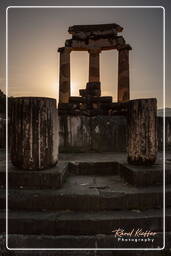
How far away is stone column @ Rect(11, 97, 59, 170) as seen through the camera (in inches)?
158

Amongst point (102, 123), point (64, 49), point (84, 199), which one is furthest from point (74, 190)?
point (64, 49)

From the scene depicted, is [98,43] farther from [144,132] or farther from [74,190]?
[74,190]

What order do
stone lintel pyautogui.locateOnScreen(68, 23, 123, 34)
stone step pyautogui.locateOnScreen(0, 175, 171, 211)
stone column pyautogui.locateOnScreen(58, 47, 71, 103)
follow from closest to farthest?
stone step pyautogui.locateOnScreen(0, 175, 171, 211) < stone lintel pyautogui.locateOnScreen(68, 23, 123, 34) < stone column pyautogui.locateOnScreen(58, 47, 71, 103)

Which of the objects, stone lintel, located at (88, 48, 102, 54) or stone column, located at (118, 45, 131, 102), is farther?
stone lintel, located at (88, 48, 102, 54)

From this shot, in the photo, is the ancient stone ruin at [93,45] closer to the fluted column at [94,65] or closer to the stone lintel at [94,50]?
the stone lintel at [94,50]

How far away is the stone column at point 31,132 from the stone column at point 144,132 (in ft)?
5.43

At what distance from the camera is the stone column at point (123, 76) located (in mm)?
17703

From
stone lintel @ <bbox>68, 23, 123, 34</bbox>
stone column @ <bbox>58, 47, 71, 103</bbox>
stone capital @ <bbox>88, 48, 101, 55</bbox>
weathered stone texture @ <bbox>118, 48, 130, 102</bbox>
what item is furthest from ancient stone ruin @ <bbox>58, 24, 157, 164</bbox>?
stone lintel @ <bbox>68, 23, 123, 34</bbox>

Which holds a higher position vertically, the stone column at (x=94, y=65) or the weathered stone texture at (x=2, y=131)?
the stone column at (x=94, y=65)

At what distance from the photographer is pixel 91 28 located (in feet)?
57.8

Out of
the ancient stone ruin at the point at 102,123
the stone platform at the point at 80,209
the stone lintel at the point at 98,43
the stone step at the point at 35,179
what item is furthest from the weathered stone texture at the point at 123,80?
the stone step at the point at 35,179

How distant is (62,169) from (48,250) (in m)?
1.44

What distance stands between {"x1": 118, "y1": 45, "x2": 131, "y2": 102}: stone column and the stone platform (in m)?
14.2
